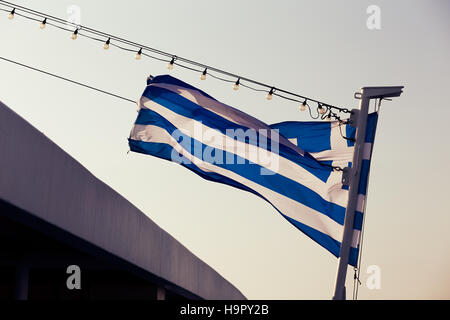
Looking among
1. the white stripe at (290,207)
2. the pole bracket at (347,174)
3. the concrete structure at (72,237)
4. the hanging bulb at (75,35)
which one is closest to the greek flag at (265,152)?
the white stripe at (290,207)

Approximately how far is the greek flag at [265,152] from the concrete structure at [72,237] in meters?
1.06

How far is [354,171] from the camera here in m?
9.49

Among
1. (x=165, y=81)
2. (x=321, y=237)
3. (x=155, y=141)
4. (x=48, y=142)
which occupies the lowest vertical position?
(x=321, y=237)

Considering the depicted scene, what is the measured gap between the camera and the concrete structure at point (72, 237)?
7.85 metres

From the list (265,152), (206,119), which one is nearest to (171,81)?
(206,119)

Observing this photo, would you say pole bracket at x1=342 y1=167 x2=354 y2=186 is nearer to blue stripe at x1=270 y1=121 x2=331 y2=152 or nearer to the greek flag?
the greek flag

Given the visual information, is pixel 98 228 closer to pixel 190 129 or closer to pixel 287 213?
pixel 190 129

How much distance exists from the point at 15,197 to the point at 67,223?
1436 millimetres

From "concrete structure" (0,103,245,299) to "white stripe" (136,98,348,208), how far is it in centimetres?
120

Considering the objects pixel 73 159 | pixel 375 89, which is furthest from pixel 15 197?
pixel 375 89

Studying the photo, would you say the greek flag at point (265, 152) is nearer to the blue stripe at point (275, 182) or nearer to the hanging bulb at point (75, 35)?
the blue stripe at point (275, 182)

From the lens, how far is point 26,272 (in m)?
12.9

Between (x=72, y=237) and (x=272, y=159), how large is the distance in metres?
2.49

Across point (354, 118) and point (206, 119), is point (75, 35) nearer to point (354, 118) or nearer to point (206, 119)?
point (206, 119)
